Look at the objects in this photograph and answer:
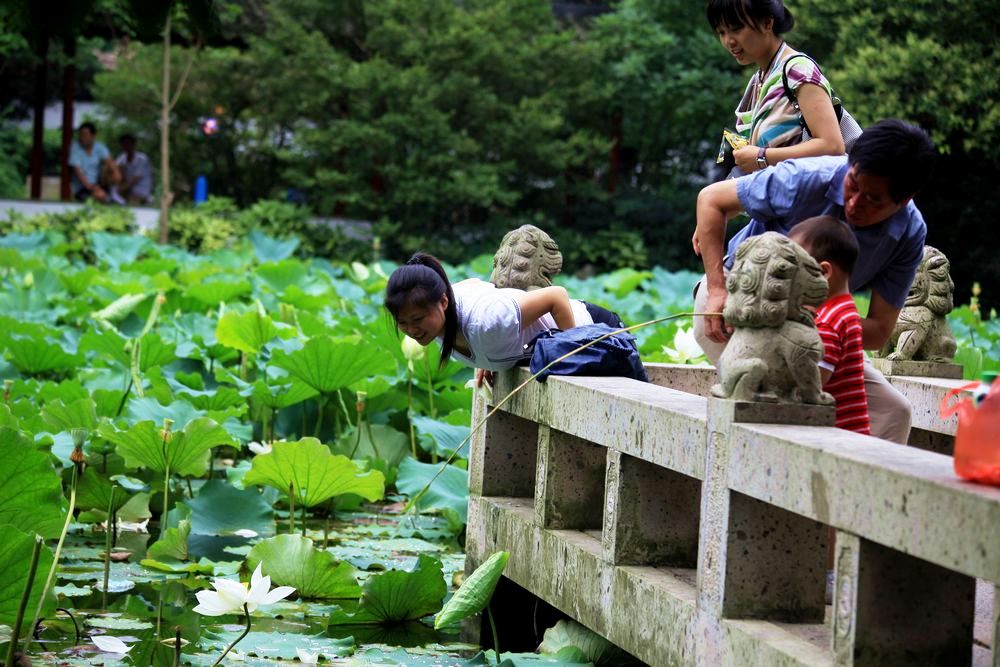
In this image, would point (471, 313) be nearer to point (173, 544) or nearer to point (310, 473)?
point (310, 473)

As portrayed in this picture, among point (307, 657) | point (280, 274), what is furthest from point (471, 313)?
point (280, 274)

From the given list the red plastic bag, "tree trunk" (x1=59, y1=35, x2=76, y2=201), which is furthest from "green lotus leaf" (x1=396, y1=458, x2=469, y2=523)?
"tree trunk" (x1=59, y1=35, x2=76, y2=201)

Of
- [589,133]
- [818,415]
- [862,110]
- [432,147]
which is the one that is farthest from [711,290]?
[589,133]

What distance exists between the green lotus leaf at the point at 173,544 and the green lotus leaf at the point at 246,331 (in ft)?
5.38

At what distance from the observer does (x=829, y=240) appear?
2463mm

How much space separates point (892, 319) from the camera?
9.25ft

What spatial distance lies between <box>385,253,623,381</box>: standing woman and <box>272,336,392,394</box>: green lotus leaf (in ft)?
2.63

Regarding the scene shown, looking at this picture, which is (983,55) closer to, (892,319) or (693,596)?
(892,319)

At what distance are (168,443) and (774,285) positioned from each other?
1.71m

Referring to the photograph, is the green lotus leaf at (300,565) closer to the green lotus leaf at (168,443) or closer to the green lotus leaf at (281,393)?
the green lotus leaf at (168,443)

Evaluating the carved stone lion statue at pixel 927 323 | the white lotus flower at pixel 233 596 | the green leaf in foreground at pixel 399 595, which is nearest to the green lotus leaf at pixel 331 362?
the green leaf in foreground at pixel 399 595

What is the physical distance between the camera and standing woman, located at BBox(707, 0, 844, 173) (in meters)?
2.68

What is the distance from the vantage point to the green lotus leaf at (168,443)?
10.7 feet

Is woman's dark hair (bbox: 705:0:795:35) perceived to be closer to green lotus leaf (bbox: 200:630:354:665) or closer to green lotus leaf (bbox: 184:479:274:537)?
green lotus leaf (bbox: 200:630:354:665)
